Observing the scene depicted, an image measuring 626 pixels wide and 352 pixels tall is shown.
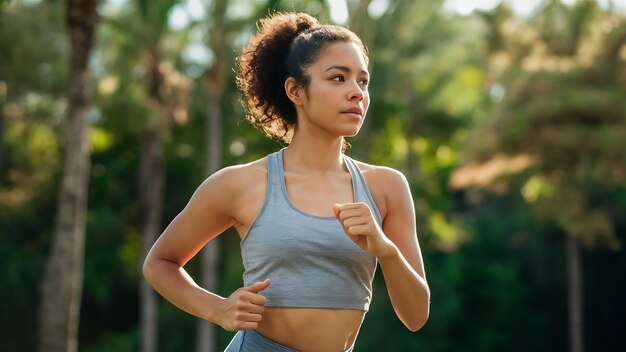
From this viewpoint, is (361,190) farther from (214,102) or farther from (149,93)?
(149,93)

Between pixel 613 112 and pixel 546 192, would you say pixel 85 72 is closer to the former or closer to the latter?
pixel 613 112

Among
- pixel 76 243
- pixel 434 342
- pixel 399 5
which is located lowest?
pixel 434 342

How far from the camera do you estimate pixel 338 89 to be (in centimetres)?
282

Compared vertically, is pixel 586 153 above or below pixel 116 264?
above

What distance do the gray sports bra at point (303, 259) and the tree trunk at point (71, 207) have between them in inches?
415

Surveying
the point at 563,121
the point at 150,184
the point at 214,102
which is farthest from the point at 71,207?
the point at 563,121

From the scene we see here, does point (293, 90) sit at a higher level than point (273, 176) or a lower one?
higher

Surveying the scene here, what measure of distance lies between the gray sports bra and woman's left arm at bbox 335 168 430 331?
0.09 meters

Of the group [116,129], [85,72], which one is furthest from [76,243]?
[116,129]

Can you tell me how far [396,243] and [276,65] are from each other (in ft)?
2.01

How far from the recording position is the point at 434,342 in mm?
27391

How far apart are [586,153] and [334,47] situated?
70.2ft

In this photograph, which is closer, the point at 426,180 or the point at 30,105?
the point at 30,105

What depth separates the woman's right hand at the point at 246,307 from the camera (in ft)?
8.71
